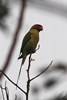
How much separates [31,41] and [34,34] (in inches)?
3.2

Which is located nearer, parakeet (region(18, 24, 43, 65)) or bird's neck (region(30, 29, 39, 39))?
parakeet (region(18, 24, 43, 65))

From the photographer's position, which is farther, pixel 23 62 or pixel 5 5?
pixel 23 62

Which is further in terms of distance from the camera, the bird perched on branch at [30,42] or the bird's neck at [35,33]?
the bird's neck at [35,33]

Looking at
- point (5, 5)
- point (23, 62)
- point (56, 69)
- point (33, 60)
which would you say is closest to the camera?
point (56, 69)

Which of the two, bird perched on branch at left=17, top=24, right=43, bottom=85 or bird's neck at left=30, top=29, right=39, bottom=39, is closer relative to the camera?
bird perched on branch at left=17, top=24, right=43, bottom=85

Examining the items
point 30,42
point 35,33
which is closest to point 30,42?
point 30,42

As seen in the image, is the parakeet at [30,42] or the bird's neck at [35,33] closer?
the parakeet at [30,42]

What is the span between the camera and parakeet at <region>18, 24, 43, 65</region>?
123 inches

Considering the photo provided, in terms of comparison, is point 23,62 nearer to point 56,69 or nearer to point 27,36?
point 27,36

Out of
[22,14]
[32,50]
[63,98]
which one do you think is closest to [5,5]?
[22,14]

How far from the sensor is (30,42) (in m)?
3.37

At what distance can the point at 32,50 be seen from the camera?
10.2 feet

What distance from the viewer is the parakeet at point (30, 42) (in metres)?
3.12

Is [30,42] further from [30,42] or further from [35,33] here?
[35,33]
